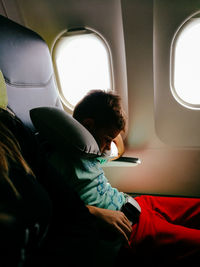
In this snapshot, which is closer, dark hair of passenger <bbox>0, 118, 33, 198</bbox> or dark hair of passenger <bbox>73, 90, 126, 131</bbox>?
dark hair of passenger <bbox>0, 118, 33, 198</bbox>

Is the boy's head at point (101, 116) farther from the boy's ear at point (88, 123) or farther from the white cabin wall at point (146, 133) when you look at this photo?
the white cabin wall at point (146, 133)

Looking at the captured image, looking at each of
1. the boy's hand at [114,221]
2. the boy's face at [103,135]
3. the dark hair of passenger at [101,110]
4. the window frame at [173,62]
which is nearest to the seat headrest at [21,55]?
the dark hair of passenger at [101,110]

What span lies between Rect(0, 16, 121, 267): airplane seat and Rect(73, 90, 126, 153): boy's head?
228mm

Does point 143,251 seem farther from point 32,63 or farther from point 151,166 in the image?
point 32,63

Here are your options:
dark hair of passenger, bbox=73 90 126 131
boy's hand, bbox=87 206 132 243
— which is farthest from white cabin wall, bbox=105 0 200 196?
boy's hand, bbox=87 206 132 243

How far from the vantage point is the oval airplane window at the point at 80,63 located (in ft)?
4.79

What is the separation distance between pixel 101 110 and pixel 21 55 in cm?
49

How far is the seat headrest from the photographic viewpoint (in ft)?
2.56

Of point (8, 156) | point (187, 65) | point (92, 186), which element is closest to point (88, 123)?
point (92, 186)

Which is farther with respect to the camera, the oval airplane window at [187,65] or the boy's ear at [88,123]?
the oval airplane window at [187,65]

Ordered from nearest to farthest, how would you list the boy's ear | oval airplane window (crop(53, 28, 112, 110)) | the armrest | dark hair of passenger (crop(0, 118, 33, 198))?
dark hair of passenger (crop(0, 118, 33, 198)) < the boy's ear < the armrest < oval airplane window (crop(53, 28, 112, 110))

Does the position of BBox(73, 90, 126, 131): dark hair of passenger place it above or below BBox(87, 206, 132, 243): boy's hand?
above

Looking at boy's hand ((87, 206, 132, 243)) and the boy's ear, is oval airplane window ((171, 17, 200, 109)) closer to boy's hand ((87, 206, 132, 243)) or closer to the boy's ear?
the boy's ear

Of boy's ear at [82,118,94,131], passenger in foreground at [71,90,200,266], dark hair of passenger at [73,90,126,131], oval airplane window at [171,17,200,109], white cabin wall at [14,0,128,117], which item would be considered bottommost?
passenger in foreground at [71,90,200,266]
